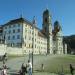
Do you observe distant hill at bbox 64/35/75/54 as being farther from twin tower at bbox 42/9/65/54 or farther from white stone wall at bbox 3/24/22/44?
white stone wall at bbox 3/24/22/44

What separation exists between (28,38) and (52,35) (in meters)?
47.2

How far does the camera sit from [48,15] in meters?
131

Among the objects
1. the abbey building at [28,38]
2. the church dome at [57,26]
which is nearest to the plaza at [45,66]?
the abbey building at [28,38]

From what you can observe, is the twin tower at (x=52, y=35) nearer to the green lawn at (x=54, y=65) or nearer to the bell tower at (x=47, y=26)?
the bell tower at (x=47, y=26)

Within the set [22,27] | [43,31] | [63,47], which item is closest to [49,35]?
[43,31]

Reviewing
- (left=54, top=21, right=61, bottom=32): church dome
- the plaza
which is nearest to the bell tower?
(left=54, top=21, right=61, bottom=32): church dome

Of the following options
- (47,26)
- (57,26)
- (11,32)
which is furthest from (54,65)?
(57,26)

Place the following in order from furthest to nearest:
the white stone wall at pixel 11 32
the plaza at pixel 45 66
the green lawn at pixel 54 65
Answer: the white stone wall at pixel 11 32, the green lawn at pixel 54 65, the plaza at pixel 45 66

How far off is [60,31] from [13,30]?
64.4 metres

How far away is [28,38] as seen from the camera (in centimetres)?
10050

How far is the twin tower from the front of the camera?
13162 cm

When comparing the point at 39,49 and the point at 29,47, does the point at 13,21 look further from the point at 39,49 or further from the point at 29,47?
the point at 39,49

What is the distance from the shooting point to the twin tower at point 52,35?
13162cm

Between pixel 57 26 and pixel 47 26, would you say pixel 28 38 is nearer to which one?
pixel 47 26
